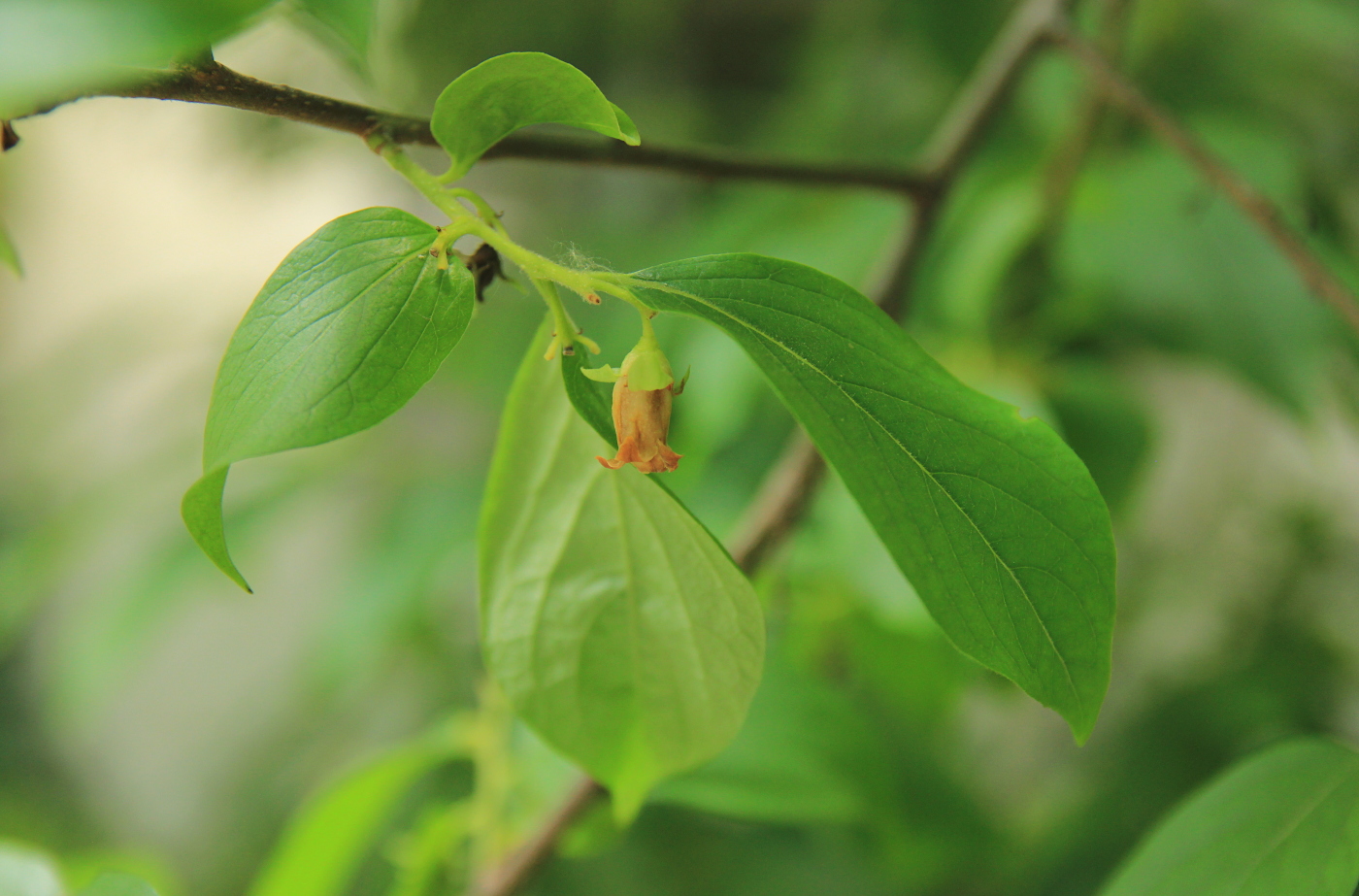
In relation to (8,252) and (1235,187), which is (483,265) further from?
(1235,187)

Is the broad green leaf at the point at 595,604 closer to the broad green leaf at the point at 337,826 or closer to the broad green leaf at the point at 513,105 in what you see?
the broad green leaf at the point at 513,105

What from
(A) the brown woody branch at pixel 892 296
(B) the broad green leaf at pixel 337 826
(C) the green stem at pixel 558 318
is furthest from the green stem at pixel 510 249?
(B) the broad green leaf at pixel 337 826

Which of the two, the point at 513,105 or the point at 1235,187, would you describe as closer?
the point at 513,105

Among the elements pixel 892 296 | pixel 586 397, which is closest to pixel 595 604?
pixel 586 397

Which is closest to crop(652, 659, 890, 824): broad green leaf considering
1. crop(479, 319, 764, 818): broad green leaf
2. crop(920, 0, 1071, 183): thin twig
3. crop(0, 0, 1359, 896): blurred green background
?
crop(0, 0, 1359, 896): blurred green background

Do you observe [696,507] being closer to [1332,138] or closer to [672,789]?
[672,789]

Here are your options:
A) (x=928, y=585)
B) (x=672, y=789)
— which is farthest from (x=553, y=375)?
(x=672, y=789)
